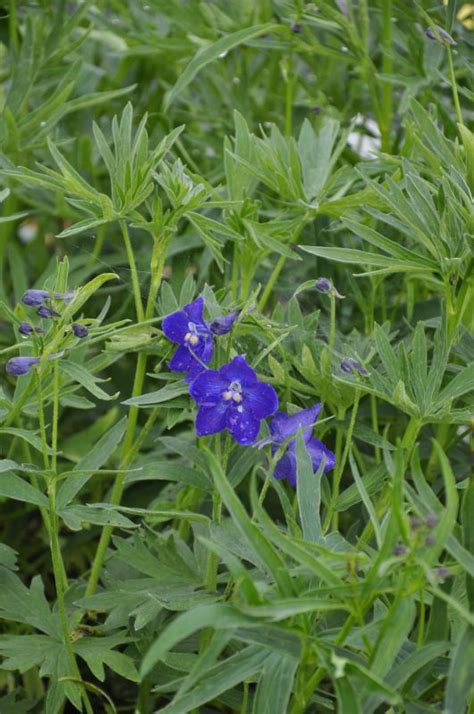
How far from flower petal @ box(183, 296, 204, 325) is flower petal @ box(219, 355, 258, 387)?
0.07 m

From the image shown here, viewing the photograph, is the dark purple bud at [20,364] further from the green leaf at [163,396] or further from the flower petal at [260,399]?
the flower petal at [260,399]

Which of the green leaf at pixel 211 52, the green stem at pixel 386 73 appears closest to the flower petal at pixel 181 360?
the green leaf at pixel 211 52

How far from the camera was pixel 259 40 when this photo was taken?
5.20 feet

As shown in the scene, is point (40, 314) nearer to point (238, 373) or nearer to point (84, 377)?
point (84, 377)

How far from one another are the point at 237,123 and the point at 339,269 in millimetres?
359

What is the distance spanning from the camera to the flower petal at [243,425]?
104 cm

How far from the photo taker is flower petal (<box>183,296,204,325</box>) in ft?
3.54

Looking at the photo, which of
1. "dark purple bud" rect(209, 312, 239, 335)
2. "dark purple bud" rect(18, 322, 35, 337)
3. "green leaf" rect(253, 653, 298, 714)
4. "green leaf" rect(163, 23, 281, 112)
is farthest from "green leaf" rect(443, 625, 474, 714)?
"green leaf" rect(163, 23, 281, 112)

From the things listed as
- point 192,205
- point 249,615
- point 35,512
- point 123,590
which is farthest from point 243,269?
point 35,512

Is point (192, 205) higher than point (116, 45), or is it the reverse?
point (192, 205)

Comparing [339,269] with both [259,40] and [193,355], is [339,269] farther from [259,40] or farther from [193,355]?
[193,355]

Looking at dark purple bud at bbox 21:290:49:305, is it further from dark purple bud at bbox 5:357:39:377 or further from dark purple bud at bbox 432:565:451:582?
dark purple bud at bbox 432:565:451:582

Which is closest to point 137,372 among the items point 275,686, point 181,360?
point 181,360

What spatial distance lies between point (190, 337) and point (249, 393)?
0.29 ft
